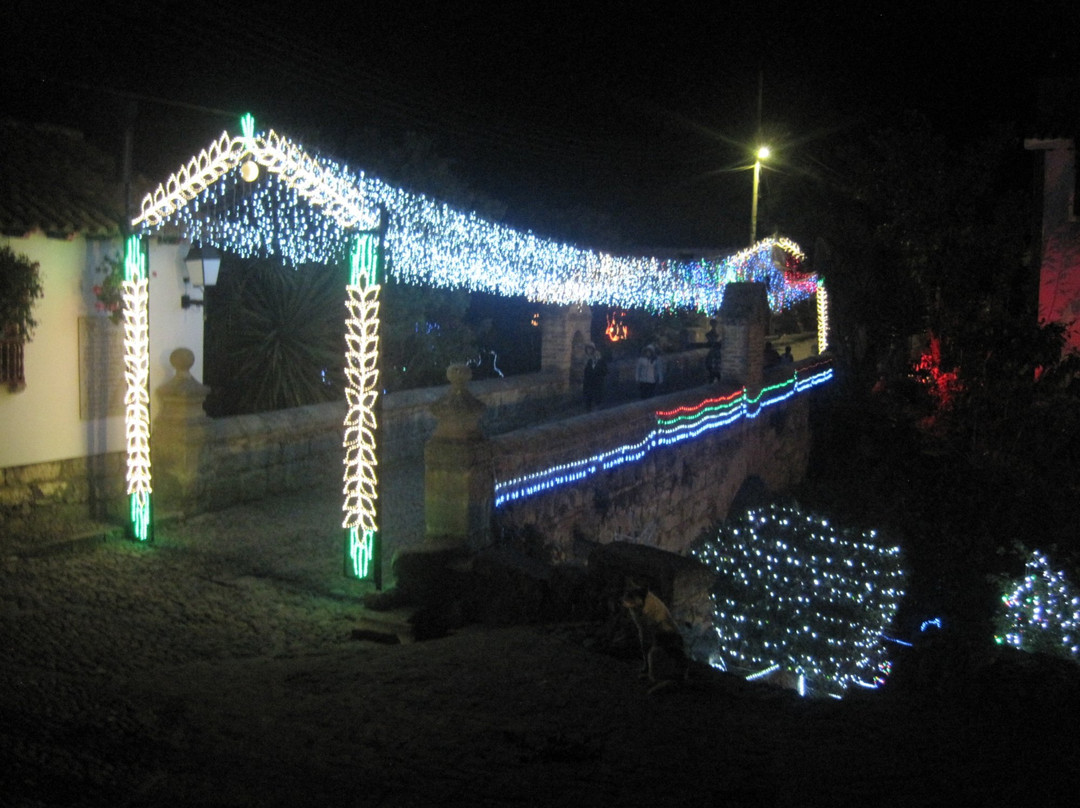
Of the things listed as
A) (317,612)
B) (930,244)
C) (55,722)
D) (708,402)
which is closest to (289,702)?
(55,722)

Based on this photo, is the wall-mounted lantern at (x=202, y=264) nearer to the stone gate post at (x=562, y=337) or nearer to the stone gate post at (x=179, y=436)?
the stone gate post at (x=179, y=436)

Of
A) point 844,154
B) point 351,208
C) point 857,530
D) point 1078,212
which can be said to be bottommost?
point 857,530

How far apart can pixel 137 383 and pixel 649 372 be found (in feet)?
33.8

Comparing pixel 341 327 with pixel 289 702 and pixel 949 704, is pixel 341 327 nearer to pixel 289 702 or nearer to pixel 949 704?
pixel 289 702

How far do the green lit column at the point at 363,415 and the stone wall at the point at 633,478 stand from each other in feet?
4.16

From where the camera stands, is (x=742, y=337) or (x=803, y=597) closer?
(x=803, y=597)

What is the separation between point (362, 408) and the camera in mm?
7758

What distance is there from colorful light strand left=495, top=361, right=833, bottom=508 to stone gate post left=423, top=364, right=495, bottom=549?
50 cm

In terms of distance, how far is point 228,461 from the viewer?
32.3 feet

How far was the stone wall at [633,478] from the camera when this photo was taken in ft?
31.1

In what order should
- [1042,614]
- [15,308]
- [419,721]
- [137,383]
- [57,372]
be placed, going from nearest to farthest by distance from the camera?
[419,721]
[15,308]
[137,383]
[57,372]
[1042,614]

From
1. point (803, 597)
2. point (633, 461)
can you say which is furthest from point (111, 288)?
point (803, 597)

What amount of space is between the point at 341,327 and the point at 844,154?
14.9 metres

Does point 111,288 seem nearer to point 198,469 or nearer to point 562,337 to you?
Result: point 198,469
